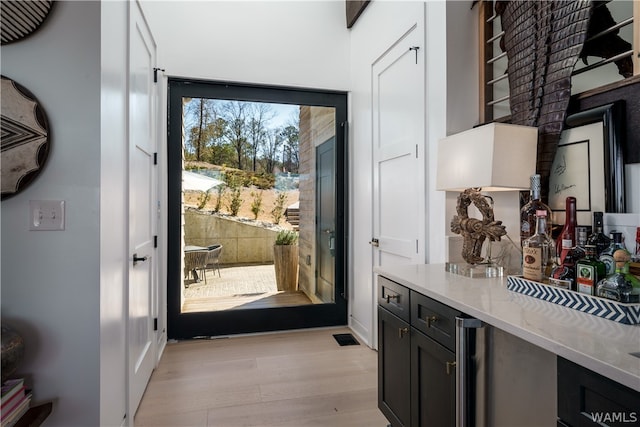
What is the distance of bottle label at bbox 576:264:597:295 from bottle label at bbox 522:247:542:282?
179 millimetres

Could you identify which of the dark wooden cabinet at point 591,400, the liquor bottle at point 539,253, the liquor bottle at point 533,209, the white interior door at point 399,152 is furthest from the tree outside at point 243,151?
the dark wooden cabinet at point 591,400

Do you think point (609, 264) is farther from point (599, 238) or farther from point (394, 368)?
point (394, 368)

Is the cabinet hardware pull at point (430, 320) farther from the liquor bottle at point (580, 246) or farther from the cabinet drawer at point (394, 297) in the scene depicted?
the liquor bottle at point (580, 246)

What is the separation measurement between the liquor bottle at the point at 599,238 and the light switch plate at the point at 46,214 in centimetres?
194

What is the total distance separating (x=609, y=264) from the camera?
3.63ft

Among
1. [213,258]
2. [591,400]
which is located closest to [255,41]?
[213,258]

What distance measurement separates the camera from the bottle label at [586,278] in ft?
3.61

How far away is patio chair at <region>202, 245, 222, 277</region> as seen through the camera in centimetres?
335

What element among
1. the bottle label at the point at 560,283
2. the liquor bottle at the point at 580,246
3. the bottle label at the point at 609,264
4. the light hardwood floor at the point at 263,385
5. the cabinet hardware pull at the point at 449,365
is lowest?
the light hardwood floor at the point at 263,385

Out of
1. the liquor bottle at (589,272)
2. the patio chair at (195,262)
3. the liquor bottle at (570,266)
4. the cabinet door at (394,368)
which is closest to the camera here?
the liquor bottle at (589,272)

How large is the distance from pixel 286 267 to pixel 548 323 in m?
2.75

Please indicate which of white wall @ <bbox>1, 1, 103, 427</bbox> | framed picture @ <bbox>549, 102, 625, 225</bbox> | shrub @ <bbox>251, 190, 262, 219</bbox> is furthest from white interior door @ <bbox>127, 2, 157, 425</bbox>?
framed picture @ <bbox>549, 102, 625, 225</bbox>

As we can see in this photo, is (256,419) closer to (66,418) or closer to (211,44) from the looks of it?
(66,418)

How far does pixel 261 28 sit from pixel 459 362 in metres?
3.16
